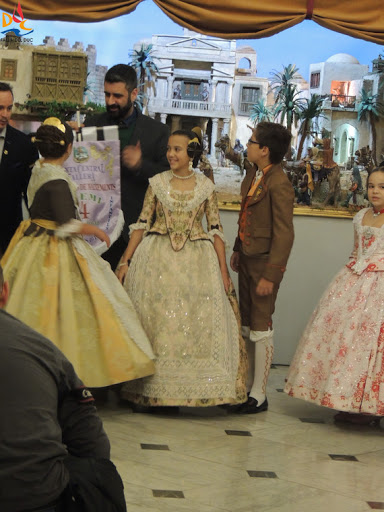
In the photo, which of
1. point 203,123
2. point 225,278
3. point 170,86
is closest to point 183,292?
point 225,278

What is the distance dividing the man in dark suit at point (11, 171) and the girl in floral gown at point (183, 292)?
25.5 inches

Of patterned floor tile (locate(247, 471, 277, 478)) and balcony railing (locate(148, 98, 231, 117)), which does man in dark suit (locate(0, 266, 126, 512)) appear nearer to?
patterned floor tile (locate(247, 471, 277, 478))

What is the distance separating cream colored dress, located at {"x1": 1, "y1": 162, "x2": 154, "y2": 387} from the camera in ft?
15.3

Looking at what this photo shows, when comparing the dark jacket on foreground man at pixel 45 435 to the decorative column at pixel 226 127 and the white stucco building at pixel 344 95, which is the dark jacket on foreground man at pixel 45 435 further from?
the white stucco building at pixel 344 95

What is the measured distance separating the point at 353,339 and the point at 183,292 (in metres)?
0.94

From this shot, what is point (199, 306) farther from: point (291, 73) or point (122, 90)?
point (291, 73)

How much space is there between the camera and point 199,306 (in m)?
5.05

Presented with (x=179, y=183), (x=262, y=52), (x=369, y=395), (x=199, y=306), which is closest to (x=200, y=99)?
(x=262, y=52)

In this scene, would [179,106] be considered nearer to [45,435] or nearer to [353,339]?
[353,339]

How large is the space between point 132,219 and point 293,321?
187cm

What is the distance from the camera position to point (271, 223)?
521cm

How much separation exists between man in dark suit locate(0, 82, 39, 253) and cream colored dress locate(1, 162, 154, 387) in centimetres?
32

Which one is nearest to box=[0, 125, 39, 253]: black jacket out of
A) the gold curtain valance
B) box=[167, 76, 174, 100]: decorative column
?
the gold curtain valance

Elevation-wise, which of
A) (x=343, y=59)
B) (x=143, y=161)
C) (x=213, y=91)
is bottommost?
(x=143, y=161)
